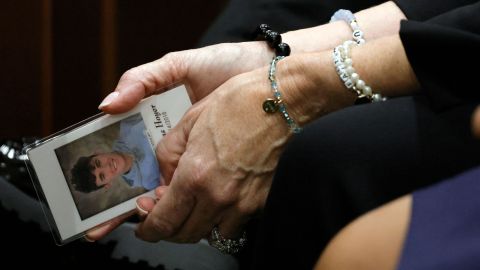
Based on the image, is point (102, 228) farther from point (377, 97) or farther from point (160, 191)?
point (377, 97)

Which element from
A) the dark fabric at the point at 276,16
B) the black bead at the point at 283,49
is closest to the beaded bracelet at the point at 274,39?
the black bead at the point at 283,49

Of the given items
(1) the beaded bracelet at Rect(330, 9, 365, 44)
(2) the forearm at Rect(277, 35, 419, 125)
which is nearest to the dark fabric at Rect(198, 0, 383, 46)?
(1) the beaded bracelet at Rect(330, 9, 365, 44)

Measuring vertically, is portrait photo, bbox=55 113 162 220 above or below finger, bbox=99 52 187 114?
below

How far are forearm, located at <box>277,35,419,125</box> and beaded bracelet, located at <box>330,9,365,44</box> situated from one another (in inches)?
6.9

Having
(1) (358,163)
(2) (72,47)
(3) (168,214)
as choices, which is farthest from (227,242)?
(2) (72,47)

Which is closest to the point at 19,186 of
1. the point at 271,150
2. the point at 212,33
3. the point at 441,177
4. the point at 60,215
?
the point at 60,215

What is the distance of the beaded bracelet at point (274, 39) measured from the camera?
0.75 meters

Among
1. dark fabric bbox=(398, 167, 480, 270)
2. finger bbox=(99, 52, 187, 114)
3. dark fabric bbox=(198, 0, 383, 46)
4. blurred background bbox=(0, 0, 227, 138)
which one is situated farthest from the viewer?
blurred background bbox=(0, 0, 227, 138)

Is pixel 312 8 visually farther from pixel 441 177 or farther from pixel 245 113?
pixel 441 177

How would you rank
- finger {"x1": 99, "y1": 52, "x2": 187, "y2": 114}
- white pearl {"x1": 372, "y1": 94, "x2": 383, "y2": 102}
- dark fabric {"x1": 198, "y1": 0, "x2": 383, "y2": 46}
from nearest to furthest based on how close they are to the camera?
white pearl {"x1": 372, "y1": 94, "x2": 383, "y2": 102}, finger {"x1": 99, "y1": 52, "x2": 187, "y2": 114}, dark fabric {"x1": 198, "y1": 0, "x2": 383, "y2": 46}

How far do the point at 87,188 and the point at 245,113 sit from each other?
23 cm

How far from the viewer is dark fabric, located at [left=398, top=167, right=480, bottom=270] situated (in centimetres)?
37

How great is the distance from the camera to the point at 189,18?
1550 mm

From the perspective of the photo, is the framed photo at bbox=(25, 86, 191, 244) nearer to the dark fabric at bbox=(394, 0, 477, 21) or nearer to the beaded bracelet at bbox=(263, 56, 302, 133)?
the beaded bracelet at bbox=(263, 56, 302, 133)
